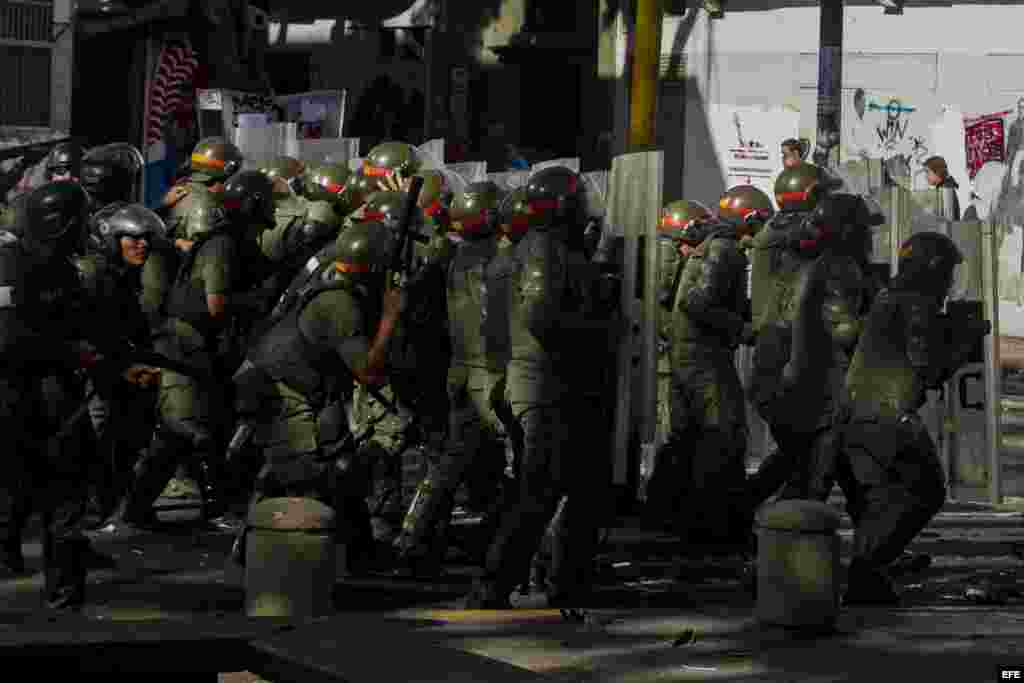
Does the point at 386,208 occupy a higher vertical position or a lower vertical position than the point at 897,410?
higher

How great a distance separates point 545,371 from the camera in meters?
10.9

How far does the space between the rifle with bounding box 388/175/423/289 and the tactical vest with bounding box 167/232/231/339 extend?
4.43 ft

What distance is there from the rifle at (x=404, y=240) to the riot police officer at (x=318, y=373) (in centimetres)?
60

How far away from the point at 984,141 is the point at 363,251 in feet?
56.1

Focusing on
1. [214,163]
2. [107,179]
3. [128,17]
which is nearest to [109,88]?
[128,17]

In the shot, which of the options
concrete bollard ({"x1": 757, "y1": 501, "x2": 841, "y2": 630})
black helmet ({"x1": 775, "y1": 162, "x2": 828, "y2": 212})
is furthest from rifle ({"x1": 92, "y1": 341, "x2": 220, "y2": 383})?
black helmet ({"x1": 775, "y1": 162, "x2": 828, "y2": 212})

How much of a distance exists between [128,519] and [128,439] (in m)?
0.54

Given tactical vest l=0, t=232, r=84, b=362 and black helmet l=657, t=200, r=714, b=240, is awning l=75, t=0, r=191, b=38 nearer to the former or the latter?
black helmet l=657, t=200, r=714, b=240

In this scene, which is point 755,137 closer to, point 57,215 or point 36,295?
point 57,215

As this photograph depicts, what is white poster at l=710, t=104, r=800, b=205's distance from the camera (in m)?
19.4

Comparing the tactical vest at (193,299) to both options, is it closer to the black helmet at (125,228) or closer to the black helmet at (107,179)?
the black helmet at (125,228)

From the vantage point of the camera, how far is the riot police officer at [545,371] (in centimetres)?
1077

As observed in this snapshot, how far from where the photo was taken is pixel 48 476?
1085 centimetres

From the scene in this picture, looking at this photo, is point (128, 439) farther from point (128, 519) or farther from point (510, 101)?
point (510, 101)
